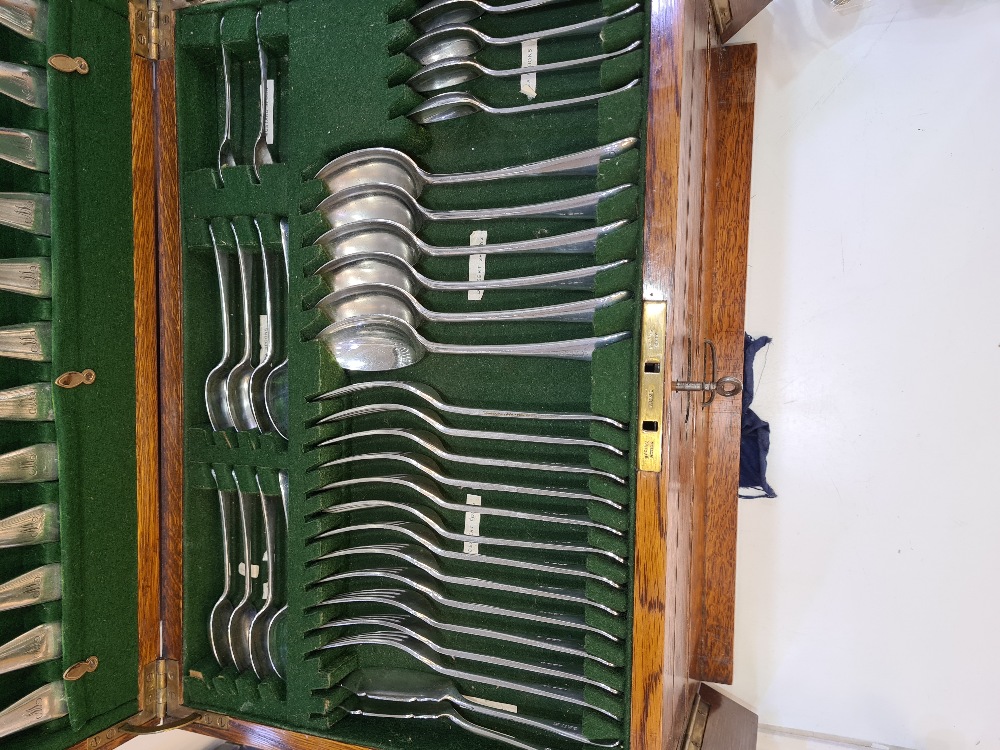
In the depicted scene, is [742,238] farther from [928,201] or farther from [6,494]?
[6,494]

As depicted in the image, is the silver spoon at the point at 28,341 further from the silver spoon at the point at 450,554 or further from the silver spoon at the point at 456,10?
the silver spoon at the point at 456,10

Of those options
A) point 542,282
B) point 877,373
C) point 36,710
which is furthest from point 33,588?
point 877,373

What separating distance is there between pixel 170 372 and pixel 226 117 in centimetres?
59

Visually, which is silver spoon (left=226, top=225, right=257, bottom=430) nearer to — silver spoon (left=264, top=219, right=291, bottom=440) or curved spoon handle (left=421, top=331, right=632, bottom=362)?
silver spoon (left=264, top=219, right=291, bottom=440)

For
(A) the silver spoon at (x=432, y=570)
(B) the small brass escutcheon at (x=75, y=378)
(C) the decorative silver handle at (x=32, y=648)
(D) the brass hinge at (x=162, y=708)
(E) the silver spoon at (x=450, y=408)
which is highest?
(B) the small brass escutcheon at (x=75, y=378)

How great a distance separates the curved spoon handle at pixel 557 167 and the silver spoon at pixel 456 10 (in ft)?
0.38

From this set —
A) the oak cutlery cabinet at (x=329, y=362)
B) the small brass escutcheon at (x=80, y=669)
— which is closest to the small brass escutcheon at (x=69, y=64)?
the oak cutlery cabinet at (x=329, y=362)

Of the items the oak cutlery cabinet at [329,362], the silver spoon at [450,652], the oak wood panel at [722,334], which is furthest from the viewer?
the oak wood panel at [722,334]

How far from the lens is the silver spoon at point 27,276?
1.09 m

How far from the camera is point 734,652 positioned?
1.39 m

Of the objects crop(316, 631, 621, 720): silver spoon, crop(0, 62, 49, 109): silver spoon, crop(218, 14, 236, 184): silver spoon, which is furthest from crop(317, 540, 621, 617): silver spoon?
crop(0, 62, 49, 109): silver spoon

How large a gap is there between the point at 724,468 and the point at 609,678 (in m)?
0.55

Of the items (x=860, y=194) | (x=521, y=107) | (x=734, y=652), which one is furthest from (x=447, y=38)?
(x=734, y=652)

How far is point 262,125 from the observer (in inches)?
53.4
